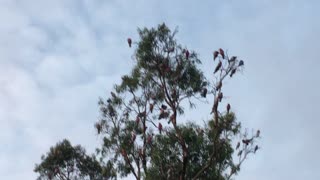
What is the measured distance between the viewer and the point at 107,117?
25.9 meters

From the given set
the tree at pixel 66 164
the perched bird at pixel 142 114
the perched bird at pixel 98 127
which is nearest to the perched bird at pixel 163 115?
the perched bird at pixel 142 114

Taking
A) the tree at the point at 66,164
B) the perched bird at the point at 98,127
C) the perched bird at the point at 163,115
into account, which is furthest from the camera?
the tree at the point at 66,164

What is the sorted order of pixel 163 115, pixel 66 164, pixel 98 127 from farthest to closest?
1. pixel 66 164
2. pixel 98 127
3. pixel 163 115

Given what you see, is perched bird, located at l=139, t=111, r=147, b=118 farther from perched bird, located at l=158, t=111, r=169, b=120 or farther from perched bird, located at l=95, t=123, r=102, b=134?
perched bird, located at l=158, t=111, r=169, b=120

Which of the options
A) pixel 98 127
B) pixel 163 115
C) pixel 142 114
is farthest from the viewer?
pixel 98 127

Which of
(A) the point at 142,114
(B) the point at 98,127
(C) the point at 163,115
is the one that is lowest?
(C) the point at 163,115

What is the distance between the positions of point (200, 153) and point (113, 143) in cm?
596

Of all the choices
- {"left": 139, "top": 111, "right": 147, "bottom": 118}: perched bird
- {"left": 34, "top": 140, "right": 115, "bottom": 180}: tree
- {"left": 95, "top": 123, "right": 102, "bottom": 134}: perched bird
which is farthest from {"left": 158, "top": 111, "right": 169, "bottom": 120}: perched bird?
{"left": 34, "top": 140, "right": 115, "bottom": 180}: tree

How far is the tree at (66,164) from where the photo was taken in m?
35.2

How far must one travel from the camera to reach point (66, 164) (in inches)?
1432

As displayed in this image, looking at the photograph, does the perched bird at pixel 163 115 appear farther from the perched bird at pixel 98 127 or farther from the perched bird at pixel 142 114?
the perched bird at pixel 98 127

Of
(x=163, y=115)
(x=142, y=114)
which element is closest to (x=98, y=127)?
(x=142, y=114)

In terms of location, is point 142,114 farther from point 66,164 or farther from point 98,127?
point 66,164

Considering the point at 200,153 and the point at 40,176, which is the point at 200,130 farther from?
the point at 40,176
